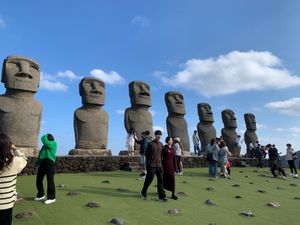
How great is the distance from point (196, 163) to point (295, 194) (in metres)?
8.42

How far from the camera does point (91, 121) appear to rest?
18.7 m

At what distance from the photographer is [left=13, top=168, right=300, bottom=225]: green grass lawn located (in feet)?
25.1

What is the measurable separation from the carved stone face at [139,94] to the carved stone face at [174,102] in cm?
220

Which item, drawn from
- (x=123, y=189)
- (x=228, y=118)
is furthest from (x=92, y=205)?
(x=228, y=118)

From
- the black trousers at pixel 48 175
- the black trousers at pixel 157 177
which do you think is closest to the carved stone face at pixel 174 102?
the black trousers at pixel 157 177

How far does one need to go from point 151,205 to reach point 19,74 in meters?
10.4

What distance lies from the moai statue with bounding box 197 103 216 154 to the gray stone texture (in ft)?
17.8

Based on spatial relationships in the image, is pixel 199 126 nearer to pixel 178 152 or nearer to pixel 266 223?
pixel 178 152

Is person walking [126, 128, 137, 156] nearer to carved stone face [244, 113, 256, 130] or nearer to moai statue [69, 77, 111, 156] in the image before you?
moai statue [69, 77, 111, 156]

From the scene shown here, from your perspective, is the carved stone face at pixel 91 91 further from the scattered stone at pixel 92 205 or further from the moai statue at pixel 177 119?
the scattered stone at pixel 92 205

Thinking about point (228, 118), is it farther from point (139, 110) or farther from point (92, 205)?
point (92, 205)

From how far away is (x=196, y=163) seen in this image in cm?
2050

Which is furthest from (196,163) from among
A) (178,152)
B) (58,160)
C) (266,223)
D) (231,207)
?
(266,223)

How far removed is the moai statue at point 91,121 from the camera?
18.3 metres
